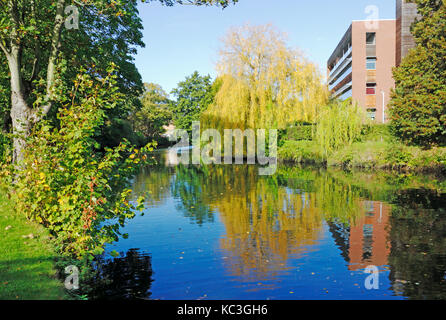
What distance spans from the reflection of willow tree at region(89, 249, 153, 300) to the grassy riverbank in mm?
22398

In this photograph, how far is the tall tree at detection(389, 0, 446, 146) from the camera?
2461 centimetres

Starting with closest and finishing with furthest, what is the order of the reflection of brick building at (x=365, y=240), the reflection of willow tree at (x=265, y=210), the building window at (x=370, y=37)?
the reflection of brick building at (x=365, y=240) < the reflection of willow tree at (x=265, y=210) < the building window at (x=370, y=37)

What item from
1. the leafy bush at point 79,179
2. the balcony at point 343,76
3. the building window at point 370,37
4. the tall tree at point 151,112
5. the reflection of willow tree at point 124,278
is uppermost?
the building window at point 370,37

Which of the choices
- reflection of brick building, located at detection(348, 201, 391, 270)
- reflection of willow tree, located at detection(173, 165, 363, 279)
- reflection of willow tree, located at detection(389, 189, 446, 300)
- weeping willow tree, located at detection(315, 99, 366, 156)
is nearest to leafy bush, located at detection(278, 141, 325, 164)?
weeping willow tree, located at detection(315, 99, 366, 156)

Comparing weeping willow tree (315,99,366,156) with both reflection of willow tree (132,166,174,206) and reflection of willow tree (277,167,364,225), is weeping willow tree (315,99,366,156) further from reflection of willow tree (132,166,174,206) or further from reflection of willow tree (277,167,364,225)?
reflection of willow tree (132,166,174,206)

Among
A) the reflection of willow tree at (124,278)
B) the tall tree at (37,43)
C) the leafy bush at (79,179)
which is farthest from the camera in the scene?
the tall tree at (37,43)

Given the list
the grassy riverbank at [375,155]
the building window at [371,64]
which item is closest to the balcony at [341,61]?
the building window at [371,64]

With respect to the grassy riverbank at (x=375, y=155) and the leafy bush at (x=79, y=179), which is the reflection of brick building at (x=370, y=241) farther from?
the grassy riverbank at (x=375, y=155)

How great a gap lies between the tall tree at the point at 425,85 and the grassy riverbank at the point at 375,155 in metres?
1.11

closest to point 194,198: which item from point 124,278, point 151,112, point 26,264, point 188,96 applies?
point 124,278

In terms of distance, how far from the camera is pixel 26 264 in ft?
20.0

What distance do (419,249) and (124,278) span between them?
6.14 meters

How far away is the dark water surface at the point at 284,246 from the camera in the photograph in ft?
21.0

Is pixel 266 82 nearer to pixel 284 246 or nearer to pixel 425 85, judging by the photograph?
pixel 425 85
